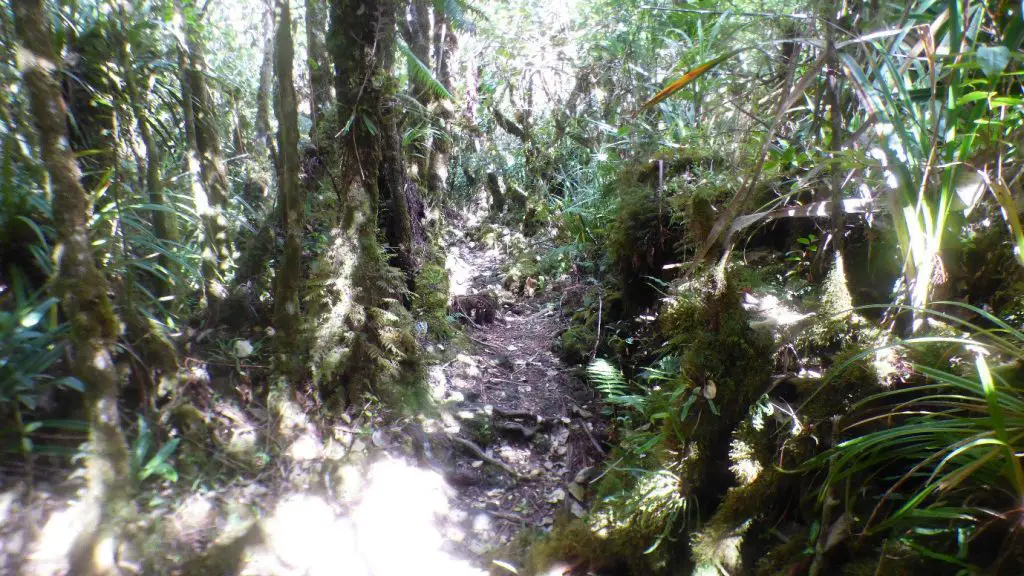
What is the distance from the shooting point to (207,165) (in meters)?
3.16

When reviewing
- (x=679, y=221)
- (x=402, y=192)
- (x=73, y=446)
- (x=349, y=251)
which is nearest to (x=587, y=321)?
(x=679, y=221)

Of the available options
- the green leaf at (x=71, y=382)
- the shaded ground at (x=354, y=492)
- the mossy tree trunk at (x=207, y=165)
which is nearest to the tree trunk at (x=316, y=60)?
the mossy tree trunk at (x=207, y=165)

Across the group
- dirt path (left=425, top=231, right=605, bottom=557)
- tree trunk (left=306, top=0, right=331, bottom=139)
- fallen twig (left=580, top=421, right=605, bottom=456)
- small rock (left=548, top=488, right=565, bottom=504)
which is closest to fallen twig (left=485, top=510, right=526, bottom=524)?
dirt path (left=425, top=231, right=605, bottom=557)

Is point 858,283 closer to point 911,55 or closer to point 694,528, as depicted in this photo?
point 911,55

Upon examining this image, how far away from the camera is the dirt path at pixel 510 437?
2.71m

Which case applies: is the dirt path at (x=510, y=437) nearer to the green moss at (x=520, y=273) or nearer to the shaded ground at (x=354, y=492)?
the shaded ground at (x=354, y=492)

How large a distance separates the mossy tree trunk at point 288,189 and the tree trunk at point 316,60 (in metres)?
0.40

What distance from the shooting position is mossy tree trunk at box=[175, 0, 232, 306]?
9.53 ft

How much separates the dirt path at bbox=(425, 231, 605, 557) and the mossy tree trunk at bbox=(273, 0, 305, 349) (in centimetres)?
102

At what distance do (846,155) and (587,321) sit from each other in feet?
9.34

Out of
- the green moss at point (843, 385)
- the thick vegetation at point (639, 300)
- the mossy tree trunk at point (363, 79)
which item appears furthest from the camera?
the mossy tree trunk at point (363, 79)

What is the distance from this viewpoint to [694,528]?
1891mm

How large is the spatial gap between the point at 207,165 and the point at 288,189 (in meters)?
0.93

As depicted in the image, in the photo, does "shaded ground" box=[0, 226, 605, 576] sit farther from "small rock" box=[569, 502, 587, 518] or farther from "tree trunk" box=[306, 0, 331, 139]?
"tree trunk" box=[306, 0, 331, 139]
